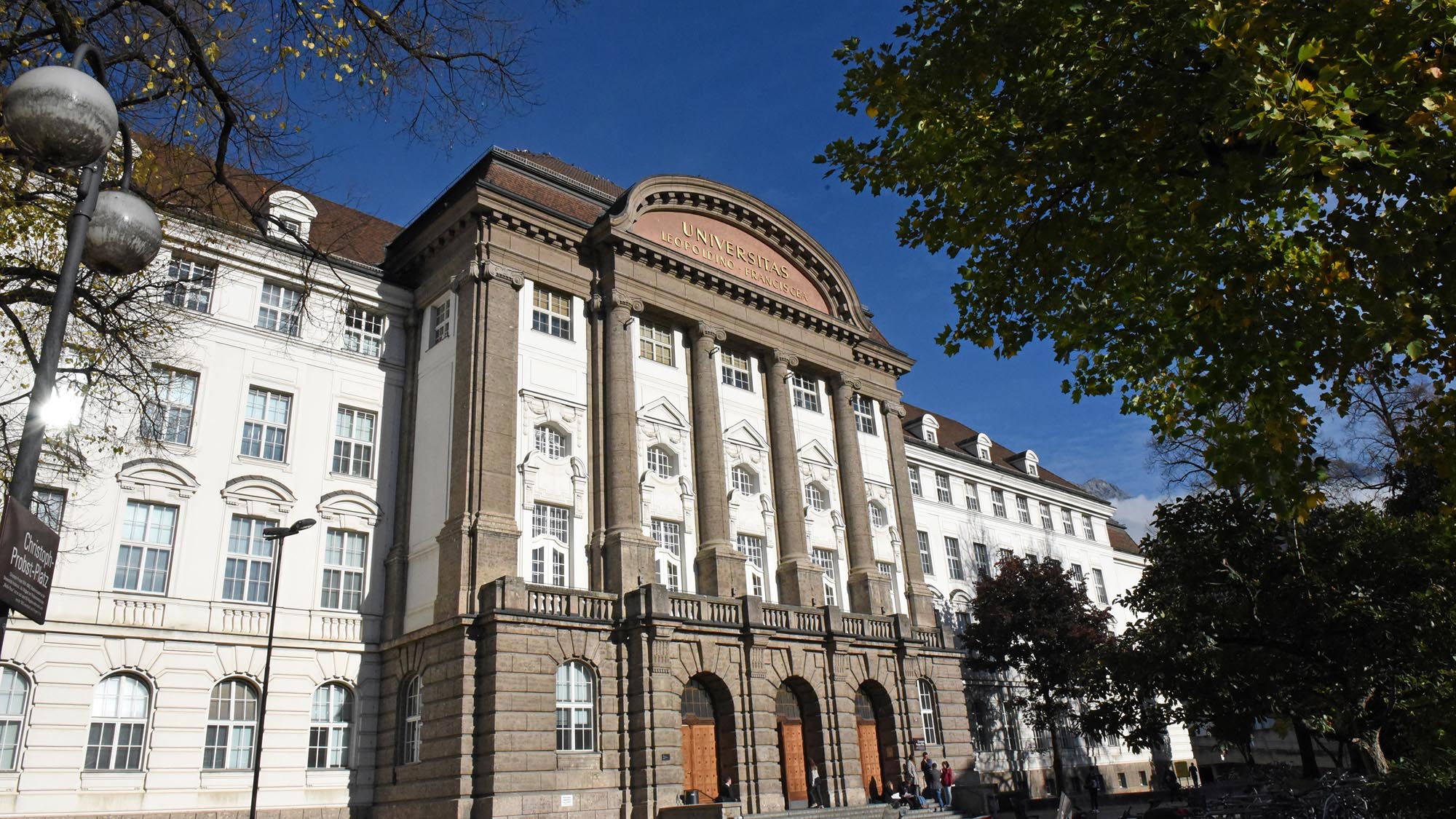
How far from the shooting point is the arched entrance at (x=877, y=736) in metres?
32.2

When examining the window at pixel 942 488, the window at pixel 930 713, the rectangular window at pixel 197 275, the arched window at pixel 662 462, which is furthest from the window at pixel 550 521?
the window at pixel 942 488

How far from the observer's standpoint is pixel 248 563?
86.2 feet

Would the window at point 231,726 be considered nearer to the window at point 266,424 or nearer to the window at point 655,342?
the window at point 266,424

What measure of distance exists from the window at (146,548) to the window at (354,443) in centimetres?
473

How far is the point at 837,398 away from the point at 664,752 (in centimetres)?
1752

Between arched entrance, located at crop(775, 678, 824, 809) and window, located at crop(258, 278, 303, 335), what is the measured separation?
61.9ft

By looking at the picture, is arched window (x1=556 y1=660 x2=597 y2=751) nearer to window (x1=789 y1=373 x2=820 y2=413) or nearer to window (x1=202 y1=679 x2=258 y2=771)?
window (x1=202 y1=679 x2=258 y2=771)

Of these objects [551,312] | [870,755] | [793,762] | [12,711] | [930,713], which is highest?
[551,312]

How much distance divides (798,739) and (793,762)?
778mm

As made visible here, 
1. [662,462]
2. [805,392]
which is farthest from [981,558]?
[662,462]

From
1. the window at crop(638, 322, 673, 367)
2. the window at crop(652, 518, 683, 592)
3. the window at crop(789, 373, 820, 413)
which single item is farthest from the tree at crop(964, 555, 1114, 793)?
the window at crop(638, 322, 673, 367)

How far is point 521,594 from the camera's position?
81.6 feet

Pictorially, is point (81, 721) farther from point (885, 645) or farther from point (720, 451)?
point (885, 645)

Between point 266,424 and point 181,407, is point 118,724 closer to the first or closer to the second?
point 181,407
